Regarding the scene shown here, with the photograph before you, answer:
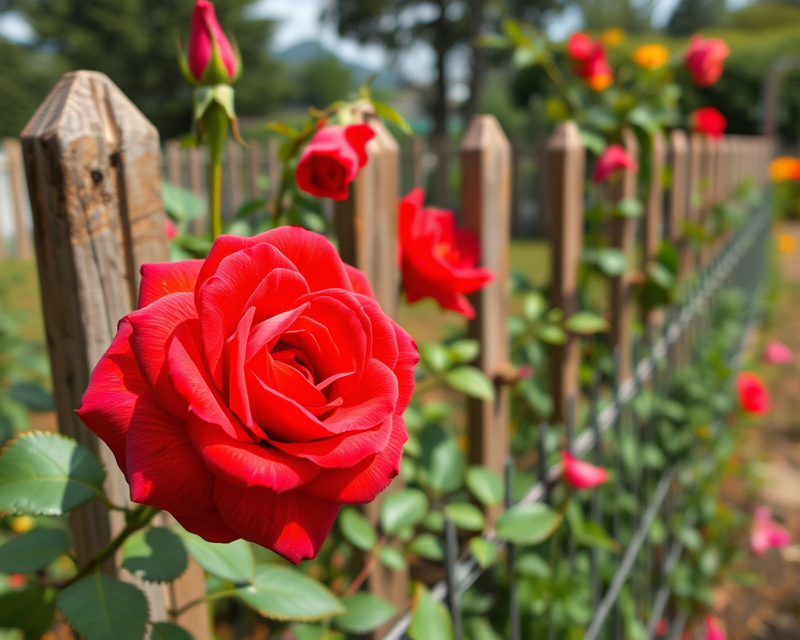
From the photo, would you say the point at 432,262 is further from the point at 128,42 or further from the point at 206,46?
the point at 128,42

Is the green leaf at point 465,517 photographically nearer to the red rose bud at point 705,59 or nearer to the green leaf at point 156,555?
the green leaf at point 156,555

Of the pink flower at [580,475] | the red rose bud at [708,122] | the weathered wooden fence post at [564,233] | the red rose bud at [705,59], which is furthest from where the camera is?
the red rose bud at [708,122]

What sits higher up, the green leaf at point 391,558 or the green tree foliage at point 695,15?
the green tree foliage at point 695,15

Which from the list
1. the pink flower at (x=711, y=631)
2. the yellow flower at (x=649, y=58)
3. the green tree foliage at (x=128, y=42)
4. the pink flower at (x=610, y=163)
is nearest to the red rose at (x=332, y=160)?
the pink flower at (x=610, y=163)

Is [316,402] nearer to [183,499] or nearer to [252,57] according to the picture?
[183,499]

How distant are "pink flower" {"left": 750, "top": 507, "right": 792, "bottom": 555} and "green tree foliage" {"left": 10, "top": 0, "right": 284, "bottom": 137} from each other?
1970 cm

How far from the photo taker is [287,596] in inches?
25.6

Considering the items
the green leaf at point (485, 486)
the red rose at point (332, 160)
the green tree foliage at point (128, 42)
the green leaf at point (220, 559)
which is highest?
the green tree foliage at point (128, 42)

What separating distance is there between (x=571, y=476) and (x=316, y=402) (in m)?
0.87

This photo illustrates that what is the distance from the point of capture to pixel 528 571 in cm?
127

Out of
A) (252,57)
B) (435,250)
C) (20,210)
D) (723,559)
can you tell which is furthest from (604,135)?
(252,57)

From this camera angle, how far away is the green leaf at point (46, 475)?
1.67 ft

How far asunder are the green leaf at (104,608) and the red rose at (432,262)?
0.46 metres

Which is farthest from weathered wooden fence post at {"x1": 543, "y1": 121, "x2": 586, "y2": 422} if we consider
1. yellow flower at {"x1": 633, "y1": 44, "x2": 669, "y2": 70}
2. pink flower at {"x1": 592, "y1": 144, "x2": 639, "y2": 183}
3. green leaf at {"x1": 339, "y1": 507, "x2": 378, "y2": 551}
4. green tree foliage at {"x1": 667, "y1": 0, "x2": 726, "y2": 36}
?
green tree foliage at {"x1": 667, "y1": 0, "x2": 726, "y2": 36}
